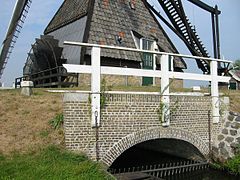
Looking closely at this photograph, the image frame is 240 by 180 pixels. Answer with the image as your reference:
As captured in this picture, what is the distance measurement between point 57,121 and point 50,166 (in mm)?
1577

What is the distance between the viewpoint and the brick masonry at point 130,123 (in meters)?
7.07

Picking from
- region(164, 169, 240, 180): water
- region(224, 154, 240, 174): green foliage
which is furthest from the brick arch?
region(224, 154, 240, 174): green foliage

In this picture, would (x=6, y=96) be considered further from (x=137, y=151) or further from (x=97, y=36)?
(x=97, y=36)

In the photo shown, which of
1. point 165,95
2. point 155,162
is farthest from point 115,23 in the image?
→ point 165,95

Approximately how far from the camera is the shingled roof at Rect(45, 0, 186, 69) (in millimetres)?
17203

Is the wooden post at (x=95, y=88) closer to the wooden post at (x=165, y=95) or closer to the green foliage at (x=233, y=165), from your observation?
the wooden post at (x=165, y=95)

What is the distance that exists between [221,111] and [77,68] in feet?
18.5

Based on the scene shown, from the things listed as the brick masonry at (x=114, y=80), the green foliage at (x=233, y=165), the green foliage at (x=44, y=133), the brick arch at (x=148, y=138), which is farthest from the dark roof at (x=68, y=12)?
the green foliage at (x=233, y=165)

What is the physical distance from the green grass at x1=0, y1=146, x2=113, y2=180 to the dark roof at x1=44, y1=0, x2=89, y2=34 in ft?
42.5

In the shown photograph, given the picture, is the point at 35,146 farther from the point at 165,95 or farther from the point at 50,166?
the point at 165,95

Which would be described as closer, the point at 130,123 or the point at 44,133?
the point at 44,133

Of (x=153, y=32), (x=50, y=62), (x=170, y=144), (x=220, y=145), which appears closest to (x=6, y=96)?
(x=170, y=144)

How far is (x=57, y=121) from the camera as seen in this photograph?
23.7 feet

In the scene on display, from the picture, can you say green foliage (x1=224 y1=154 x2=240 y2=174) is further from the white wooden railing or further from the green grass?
the green grass
